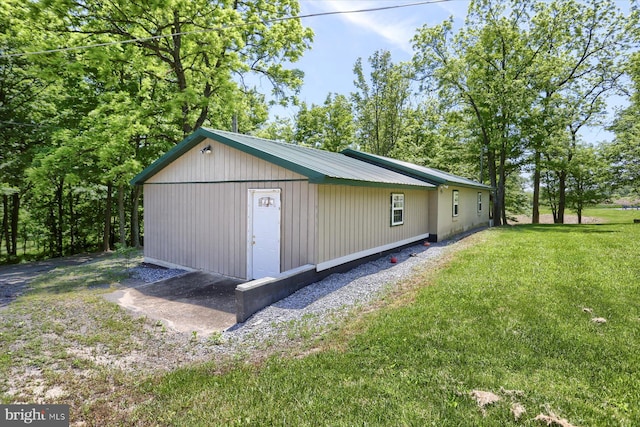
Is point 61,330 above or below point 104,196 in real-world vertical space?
below

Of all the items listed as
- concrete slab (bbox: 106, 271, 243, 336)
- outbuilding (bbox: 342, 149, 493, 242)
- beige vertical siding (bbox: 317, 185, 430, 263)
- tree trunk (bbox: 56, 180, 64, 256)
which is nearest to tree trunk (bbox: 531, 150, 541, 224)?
outbuilding (bbox: 342, 149, 493, 242)

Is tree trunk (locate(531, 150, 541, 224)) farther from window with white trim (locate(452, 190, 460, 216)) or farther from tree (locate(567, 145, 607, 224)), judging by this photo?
window with white trim (locate(452, 190, 460, 216))

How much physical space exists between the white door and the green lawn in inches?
118

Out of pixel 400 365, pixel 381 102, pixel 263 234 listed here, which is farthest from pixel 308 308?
pixel 381 102

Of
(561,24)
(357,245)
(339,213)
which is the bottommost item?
(357,245)

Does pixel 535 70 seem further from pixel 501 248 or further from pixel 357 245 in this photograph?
pixel 357 245

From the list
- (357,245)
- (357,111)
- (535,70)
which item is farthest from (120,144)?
(535,70)

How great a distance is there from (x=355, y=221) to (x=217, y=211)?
354 cm

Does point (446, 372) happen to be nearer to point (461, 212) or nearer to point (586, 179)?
point (461, 212)

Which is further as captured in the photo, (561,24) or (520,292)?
(561,24)

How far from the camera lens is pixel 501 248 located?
10047 mm

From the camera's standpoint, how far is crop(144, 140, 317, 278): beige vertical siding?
7047 mm

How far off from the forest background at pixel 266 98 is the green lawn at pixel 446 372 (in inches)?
327

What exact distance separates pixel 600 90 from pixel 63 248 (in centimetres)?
3693
